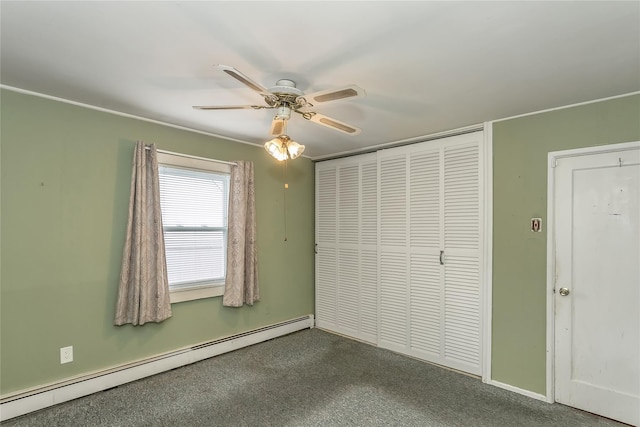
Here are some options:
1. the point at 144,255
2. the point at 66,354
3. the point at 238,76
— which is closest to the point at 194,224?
the point at 144,255

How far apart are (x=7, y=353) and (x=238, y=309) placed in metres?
1.91

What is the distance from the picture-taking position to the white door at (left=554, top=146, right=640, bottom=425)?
90.4 inches

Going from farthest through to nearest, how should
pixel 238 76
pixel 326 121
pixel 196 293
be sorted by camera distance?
pixel 196 293 → pixel 326 121 → pixel 238 76

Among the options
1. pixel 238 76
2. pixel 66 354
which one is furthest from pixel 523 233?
pixel 66 354

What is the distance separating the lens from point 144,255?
2.78 meters

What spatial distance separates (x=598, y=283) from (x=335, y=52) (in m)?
2.60

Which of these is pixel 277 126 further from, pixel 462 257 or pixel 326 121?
pixel 462 257

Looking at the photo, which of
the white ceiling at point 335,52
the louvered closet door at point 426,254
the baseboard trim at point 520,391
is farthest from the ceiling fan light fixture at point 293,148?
the baseboard trim at point 520,391

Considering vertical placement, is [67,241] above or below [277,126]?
below

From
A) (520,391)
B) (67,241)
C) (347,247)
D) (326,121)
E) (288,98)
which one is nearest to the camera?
(288,98)

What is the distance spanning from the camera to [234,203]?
11.5 feet

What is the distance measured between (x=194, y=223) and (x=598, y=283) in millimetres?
3599

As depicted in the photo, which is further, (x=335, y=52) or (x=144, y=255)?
(x=144, y=255)

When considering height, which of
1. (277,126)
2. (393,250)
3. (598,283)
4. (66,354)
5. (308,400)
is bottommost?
(308,400)
